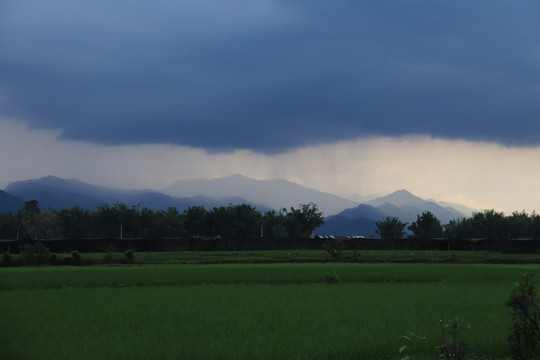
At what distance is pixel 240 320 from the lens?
14.3 meters

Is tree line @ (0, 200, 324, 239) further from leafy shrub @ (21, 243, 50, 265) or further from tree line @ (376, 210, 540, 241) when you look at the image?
leafy shrub @ (21, 243, 50, 265)

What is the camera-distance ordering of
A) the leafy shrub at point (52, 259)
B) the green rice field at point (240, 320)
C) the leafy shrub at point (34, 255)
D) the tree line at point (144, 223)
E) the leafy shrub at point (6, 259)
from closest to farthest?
the green rice field at point (240, 320) → the leafy shrub at point (6, 259) → the leafy shrub at point (34, 255) → the leafy shrub at point (52, 259) → the tree line at point (144, 223)

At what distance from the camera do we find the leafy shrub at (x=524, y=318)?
9.05 m

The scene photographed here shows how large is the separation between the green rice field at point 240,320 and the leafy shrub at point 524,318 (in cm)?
198

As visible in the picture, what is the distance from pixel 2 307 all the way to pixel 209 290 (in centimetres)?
776

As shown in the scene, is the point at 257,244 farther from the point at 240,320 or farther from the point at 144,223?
the point at 144,223

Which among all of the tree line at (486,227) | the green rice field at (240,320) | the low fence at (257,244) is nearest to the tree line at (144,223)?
the tree line at (486,227)

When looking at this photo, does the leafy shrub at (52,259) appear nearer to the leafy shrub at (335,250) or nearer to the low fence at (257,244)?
the low fence at (257,244)

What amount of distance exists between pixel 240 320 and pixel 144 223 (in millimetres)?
118631


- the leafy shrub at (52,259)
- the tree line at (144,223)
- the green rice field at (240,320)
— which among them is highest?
the tree line at (144,223)

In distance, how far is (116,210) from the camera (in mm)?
125625

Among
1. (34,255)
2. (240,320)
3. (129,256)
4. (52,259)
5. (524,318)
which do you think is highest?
(524,318)

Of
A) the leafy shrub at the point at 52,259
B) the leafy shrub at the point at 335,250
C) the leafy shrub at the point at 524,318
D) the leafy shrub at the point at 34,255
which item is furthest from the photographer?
the leafy shrub at the point at 335,250

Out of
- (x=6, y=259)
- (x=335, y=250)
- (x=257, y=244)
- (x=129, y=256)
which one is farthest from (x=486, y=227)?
(x=6, y=259)
